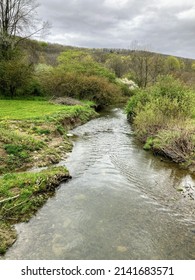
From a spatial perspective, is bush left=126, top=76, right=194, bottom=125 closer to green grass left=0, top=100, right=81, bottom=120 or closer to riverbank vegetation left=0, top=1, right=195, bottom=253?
riverbank vegetation left=0, top=1, right=195, bottom=253

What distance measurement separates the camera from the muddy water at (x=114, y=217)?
5164mm

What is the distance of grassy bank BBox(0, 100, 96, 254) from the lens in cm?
632

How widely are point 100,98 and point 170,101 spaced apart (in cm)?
1396

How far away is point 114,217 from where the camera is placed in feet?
21.0

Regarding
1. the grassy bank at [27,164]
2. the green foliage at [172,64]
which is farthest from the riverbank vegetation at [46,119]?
the green foliage at [172,64]

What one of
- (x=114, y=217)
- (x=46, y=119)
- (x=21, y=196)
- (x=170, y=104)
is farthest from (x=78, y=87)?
(x=114, y=217)

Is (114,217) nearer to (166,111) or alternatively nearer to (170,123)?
(170,123)

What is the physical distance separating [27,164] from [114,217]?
468 centimetres

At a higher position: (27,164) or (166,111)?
(166,111)

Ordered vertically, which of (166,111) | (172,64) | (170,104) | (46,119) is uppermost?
(172,64)

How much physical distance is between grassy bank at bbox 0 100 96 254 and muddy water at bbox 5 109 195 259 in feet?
1.11

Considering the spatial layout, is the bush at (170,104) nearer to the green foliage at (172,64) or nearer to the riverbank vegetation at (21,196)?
the riverbank vegetation at (21,196)

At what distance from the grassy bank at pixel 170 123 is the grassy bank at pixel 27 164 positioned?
15.3 feet

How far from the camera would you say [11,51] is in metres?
28.9
